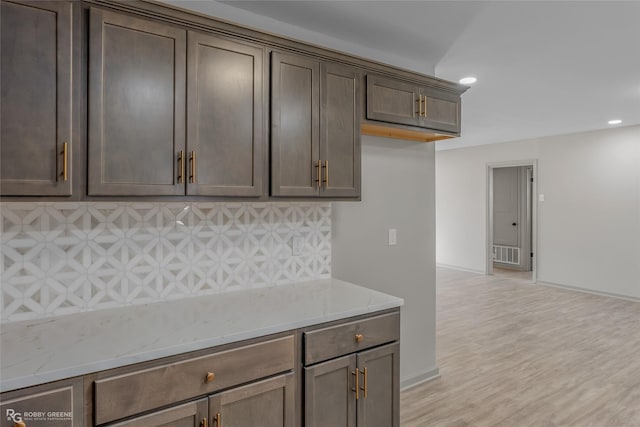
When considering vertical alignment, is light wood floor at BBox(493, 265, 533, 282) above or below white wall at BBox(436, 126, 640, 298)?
below

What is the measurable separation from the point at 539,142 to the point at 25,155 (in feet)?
23.0

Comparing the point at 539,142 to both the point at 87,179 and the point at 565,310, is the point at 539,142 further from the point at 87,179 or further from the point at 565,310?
the point at 87,179

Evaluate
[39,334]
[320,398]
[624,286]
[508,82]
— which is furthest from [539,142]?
[39,334]

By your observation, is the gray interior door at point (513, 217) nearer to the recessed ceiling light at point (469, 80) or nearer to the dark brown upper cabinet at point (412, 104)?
the recessed ceiling light at point (469, 80)

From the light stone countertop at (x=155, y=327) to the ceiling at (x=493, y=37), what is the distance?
1584 mm

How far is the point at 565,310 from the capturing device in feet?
16.2

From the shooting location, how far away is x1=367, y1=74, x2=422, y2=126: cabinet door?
2.29 m

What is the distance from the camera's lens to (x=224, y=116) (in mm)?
1825

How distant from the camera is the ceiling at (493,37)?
2129mm

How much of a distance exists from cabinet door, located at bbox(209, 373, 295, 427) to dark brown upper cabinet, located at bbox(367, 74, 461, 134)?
1560 mm

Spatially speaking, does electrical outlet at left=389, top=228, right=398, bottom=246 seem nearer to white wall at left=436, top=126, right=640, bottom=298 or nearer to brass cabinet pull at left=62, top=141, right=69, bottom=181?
brass cabinet pull at left=62, top=141, right=69, bottom=181

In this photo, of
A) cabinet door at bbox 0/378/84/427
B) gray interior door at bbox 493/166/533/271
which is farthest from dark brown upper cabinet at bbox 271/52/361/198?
gray interior door at bbox 493/166/533/271

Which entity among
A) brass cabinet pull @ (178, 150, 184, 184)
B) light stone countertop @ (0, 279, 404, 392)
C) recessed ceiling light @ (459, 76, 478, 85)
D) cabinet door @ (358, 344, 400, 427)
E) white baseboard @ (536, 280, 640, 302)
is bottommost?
white baseboard @ (536, 280, 640, 302)

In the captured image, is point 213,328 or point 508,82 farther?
point 508,82
